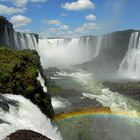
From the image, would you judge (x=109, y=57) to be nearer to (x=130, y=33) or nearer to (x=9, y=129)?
(x=130, y=33)

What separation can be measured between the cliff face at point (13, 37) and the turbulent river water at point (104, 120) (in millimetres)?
33132

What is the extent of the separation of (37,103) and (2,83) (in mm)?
4343

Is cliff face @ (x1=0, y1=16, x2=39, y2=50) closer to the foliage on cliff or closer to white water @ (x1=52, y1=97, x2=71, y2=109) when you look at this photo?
white water @ (x1=52, y1=97, x2=71, y2=109)

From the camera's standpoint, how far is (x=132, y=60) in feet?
271

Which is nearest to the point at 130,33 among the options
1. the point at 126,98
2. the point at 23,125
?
the point at 126,98

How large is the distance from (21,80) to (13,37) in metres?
59.1

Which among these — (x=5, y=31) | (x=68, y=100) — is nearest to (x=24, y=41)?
(x=5, y=31)

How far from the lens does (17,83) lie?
3278 cm

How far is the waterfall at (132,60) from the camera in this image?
78150 millimetres

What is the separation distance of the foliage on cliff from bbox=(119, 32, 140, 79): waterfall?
42515 mm

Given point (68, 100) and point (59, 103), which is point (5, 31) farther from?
point (59, 103)

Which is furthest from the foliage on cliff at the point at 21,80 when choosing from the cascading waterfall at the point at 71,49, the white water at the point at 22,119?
the cascading waterfall at the point at 71,49

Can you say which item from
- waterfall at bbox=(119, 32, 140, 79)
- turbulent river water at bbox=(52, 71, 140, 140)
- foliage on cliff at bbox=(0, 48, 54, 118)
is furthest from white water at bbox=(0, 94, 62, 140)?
waterfall at bbox=(119, 32, 140, 79)

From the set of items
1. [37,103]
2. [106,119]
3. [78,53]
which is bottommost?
[78,53]
